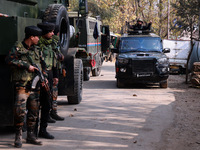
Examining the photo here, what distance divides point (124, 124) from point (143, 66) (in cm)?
663

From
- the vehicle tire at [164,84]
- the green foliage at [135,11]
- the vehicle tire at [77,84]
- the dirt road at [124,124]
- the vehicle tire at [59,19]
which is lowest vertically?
the dirt road at [124,124]

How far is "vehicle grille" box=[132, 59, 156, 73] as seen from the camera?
14.4 metres

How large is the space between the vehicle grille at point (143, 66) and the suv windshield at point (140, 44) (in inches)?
42.6

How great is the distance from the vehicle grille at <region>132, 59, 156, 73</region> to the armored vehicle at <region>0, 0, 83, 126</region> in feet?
14.3

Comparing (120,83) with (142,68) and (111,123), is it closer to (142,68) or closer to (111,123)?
(142,68)

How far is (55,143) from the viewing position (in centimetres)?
639

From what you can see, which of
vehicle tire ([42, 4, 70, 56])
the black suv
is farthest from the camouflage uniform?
the black suv

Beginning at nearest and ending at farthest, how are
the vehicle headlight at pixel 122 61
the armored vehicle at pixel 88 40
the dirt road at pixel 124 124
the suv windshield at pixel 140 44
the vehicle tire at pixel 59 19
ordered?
the dirt road at pixel 124 124 < the vehicle tire at pixel 59 19 < the vehicle headlight at pixel 122 61 < the suv windshield at pixel 140 44 < the armored vehicle at pixel 88 40

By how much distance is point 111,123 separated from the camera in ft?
26.6

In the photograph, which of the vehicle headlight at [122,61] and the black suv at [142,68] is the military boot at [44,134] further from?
the vehicle headlight at [122,61]

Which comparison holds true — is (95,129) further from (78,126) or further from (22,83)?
(22,83)

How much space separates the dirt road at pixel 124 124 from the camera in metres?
6.35

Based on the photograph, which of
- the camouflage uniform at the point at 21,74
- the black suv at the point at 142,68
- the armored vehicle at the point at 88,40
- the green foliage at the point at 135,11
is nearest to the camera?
the camouflage uniform at the point at 21,74

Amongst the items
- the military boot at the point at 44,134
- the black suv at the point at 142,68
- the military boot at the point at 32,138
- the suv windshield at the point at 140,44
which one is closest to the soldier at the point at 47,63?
the military boot at the point at 44,134
